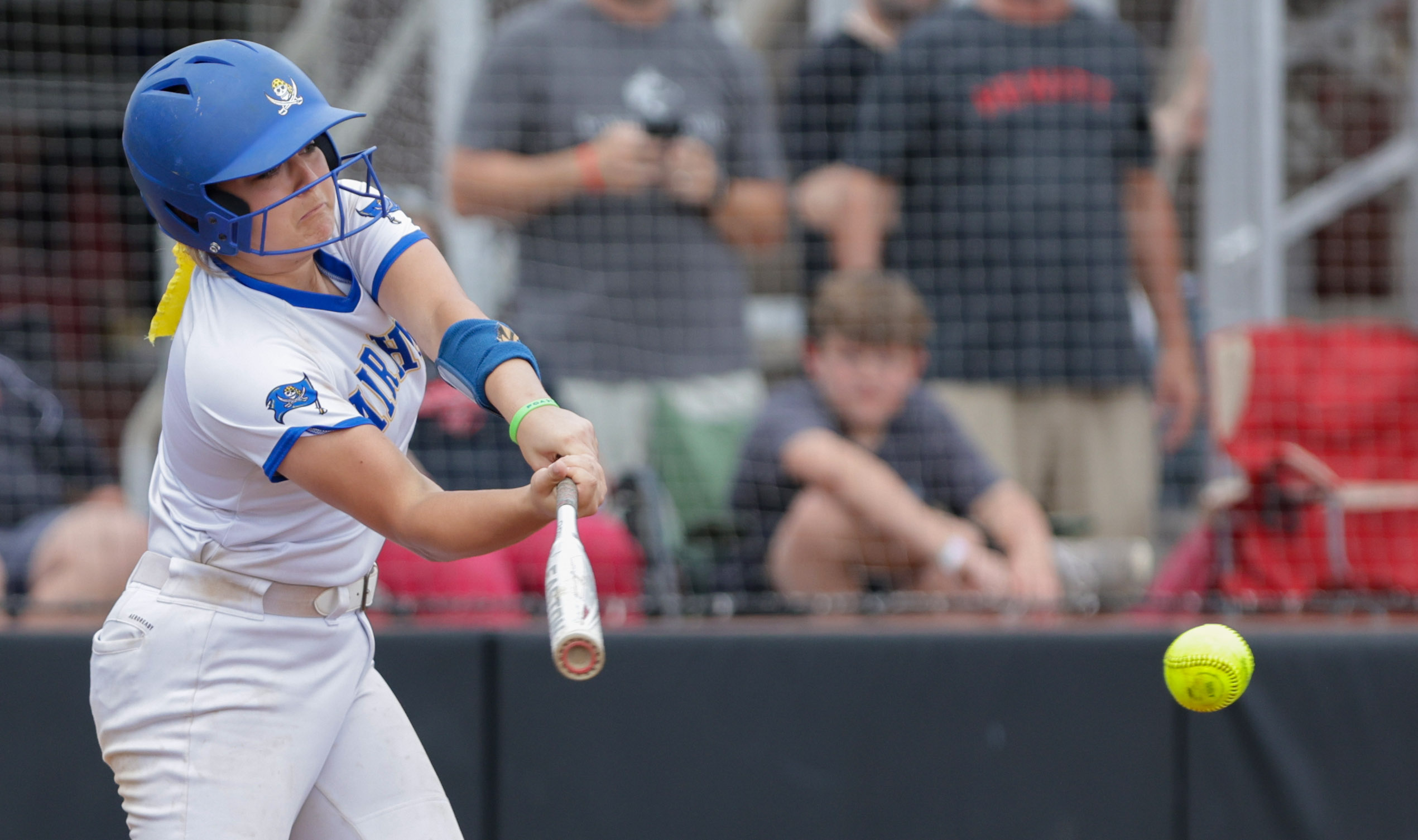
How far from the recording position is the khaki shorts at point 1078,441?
4.79 meters

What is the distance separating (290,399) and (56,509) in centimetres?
296

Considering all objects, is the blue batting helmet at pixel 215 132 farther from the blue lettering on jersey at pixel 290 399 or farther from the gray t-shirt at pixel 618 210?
the gray t-shirt at pixel 618 210

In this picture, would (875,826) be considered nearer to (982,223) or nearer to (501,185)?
(982,223)

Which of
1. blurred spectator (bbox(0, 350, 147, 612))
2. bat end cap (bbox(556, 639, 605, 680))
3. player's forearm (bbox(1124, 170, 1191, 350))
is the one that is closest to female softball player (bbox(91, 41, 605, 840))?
bat end cap (bbox(556, 639, 605, 680))

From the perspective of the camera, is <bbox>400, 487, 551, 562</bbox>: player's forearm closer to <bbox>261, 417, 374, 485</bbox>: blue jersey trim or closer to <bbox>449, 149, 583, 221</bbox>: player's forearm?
<bbox>261, 417, 374, 485</bbox>: blue jersey trim

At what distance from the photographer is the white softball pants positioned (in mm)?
2223

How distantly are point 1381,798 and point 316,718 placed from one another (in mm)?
2746

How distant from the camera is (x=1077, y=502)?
16.0ft

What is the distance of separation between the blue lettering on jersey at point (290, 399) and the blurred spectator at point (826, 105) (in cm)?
308

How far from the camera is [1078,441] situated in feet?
15.8

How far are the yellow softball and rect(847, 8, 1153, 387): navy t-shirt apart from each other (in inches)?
79.6

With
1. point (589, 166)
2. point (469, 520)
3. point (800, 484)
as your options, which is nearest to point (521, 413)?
point (469, 520)

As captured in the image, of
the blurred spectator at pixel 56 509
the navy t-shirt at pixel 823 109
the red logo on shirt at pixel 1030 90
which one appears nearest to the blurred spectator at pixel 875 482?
the navy t-shirt at pixel 823 109

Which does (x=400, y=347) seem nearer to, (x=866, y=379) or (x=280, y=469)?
(x=280, y=469)
